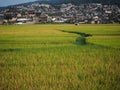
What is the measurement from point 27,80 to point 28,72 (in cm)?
60

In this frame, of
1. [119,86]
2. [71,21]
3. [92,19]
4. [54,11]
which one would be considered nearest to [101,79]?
[119,86]

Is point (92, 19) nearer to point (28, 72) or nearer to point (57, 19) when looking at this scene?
point (57, 19)

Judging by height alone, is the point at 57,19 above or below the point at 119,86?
below

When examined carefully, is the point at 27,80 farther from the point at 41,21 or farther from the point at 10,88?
the point at 41,21

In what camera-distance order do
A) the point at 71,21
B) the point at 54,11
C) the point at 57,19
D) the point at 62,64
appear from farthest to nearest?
the point at 54,11 < the point at 57,19 < the point at 71,21 < the point at 62,64

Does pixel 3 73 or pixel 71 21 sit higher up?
pixel 3 73

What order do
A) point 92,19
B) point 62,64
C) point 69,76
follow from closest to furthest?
1. point 69,76
2. point 62,64
3. point 92,19

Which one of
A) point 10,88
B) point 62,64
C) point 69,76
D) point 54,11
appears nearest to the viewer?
point 10,88

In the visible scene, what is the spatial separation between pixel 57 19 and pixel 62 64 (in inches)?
1414

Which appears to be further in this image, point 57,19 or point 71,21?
point 57,19

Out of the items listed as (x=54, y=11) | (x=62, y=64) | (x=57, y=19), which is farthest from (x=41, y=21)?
(x=62, y=64)

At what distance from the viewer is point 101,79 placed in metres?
4.38

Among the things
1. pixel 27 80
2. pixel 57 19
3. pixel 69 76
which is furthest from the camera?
pixel 57 19

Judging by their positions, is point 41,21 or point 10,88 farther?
point 41,21
